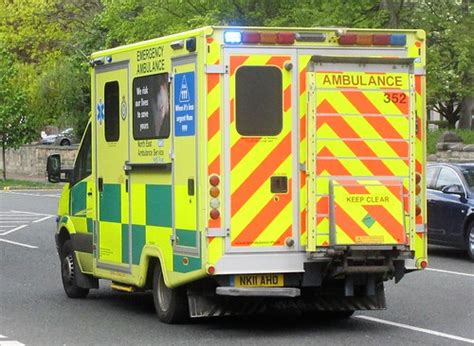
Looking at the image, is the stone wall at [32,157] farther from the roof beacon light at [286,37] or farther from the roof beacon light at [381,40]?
the roof beacon light at [286,37]

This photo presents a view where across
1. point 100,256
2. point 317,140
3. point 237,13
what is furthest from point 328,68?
point 237,13

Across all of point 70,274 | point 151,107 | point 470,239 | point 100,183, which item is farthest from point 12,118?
point 151,107

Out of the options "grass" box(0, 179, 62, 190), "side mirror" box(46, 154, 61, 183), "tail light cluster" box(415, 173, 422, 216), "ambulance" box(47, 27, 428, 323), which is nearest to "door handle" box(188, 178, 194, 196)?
"ambulance" box(47, 27, 428, 323)

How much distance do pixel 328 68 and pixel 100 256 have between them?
150 inches

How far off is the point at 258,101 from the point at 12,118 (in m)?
41.1

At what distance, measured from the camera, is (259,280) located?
11.3 m

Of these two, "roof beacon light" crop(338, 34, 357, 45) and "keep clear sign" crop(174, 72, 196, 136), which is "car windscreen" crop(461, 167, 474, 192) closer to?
"roof beacon light" crop(338, 34, 357, 45)

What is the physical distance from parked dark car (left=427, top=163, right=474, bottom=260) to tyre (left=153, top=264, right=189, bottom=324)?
7905 millimetres

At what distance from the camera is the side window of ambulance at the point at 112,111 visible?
13.0 m

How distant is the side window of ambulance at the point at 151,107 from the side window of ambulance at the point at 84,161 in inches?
65.6

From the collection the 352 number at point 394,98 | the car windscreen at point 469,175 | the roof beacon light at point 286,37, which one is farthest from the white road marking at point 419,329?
the car windscreen at point 469,175

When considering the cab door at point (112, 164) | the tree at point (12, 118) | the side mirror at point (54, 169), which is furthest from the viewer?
the tree at point (12, 118)

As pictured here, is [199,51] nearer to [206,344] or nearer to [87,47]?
[206,344]

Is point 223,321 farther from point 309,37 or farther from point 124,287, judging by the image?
point 309,37
